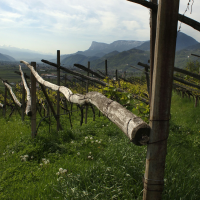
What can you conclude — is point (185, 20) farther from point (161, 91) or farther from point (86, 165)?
point (86, 165)

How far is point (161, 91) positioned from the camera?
1282 millimetres

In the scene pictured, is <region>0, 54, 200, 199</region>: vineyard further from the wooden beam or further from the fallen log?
the wooden beam

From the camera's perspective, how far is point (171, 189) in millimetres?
2217

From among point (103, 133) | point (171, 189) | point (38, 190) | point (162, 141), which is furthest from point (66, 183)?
point (103, 133)

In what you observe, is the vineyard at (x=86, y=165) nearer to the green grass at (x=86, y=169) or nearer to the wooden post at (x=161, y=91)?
the green grass at (x=86, y=169)

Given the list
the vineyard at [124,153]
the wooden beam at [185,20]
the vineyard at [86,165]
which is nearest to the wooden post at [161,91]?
the vineyard at [124,153]

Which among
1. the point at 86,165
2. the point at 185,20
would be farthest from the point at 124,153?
the point at 185,20

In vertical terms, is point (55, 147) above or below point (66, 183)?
below

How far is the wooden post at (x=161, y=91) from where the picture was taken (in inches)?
47.6

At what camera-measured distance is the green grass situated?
2328 mm

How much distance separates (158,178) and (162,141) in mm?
323

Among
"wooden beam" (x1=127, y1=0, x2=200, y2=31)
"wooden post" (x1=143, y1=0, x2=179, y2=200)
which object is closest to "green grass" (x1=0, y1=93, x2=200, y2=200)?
"wooden post" (x1=143, y1=0, x2=179, y2=200)

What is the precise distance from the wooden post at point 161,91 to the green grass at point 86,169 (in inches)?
38.4

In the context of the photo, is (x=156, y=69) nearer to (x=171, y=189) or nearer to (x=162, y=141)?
(x=162, y=141)
